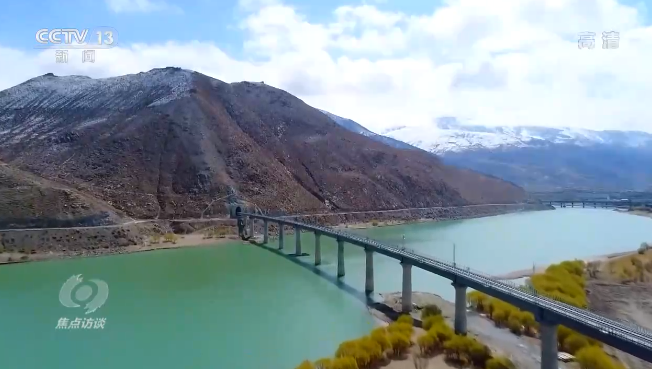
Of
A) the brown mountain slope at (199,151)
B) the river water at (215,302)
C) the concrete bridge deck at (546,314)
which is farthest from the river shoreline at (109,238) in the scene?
the concrete bridge deck at (546,314)

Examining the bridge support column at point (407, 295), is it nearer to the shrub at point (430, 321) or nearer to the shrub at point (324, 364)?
the shrub at point (430, 321)

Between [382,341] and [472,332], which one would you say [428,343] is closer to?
[382,341]

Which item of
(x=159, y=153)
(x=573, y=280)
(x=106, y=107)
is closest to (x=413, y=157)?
(x=159, y=153)

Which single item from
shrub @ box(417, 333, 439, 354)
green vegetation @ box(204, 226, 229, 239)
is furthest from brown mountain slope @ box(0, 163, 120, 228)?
shrub @ box(417, 333, 439, 354)

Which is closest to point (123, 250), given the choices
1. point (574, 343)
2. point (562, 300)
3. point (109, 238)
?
point (109, 238)

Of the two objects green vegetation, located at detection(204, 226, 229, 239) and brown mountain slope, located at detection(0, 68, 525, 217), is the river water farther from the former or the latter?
brown mountain slope, located at detection(0, 68, 525, 217)

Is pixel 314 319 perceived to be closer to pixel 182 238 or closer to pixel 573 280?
pixel 573 280
